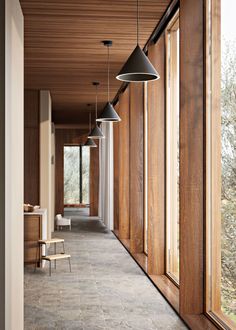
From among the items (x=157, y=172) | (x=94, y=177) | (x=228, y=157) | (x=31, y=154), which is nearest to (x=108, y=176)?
(x=31, y=154)

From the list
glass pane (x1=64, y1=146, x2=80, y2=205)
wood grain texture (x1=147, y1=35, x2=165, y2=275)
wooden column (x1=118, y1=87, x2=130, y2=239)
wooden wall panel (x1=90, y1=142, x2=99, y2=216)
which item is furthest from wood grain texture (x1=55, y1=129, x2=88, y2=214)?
wood grain texture (x1=147, y1=35, x2=165, y2=275)

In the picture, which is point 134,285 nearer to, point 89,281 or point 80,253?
point 89,281

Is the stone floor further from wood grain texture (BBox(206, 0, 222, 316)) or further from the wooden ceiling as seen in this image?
the wooden ceiling

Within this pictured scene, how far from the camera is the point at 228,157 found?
4637mm

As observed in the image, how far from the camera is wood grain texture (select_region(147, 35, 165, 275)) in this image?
7301mm

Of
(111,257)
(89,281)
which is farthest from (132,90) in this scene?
(89,281)

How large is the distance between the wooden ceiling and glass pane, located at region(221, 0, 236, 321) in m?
1.22

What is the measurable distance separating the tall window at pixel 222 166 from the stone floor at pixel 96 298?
59 centimetres

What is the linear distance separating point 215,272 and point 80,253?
201 inches

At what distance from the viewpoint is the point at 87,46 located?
297 inches

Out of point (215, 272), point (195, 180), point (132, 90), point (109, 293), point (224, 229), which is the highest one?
point (132, 90)

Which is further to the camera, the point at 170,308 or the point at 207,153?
the point at 170,308

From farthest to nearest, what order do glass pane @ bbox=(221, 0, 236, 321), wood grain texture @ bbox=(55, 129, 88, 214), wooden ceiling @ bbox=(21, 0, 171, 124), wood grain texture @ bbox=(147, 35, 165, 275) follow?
1. wood grain texture @ bbox=(55, 129, 88, 214)
2. wood grain texture @ bbox=(147, 35, 165, 275)
3. wooden ceiling @ bbox=(21, 0, 171, 124)
4. glass pane @ bbox=(221, 0, 236, 321)

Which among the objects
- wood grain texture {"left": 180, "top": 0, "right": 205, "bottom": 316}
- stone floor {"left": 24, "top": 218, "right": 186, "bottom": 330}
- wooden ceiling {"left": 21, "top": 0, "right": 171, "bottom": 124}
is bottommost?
stone floor {"left": 24, "top": 218, "right": 186, "bottom": 330}
